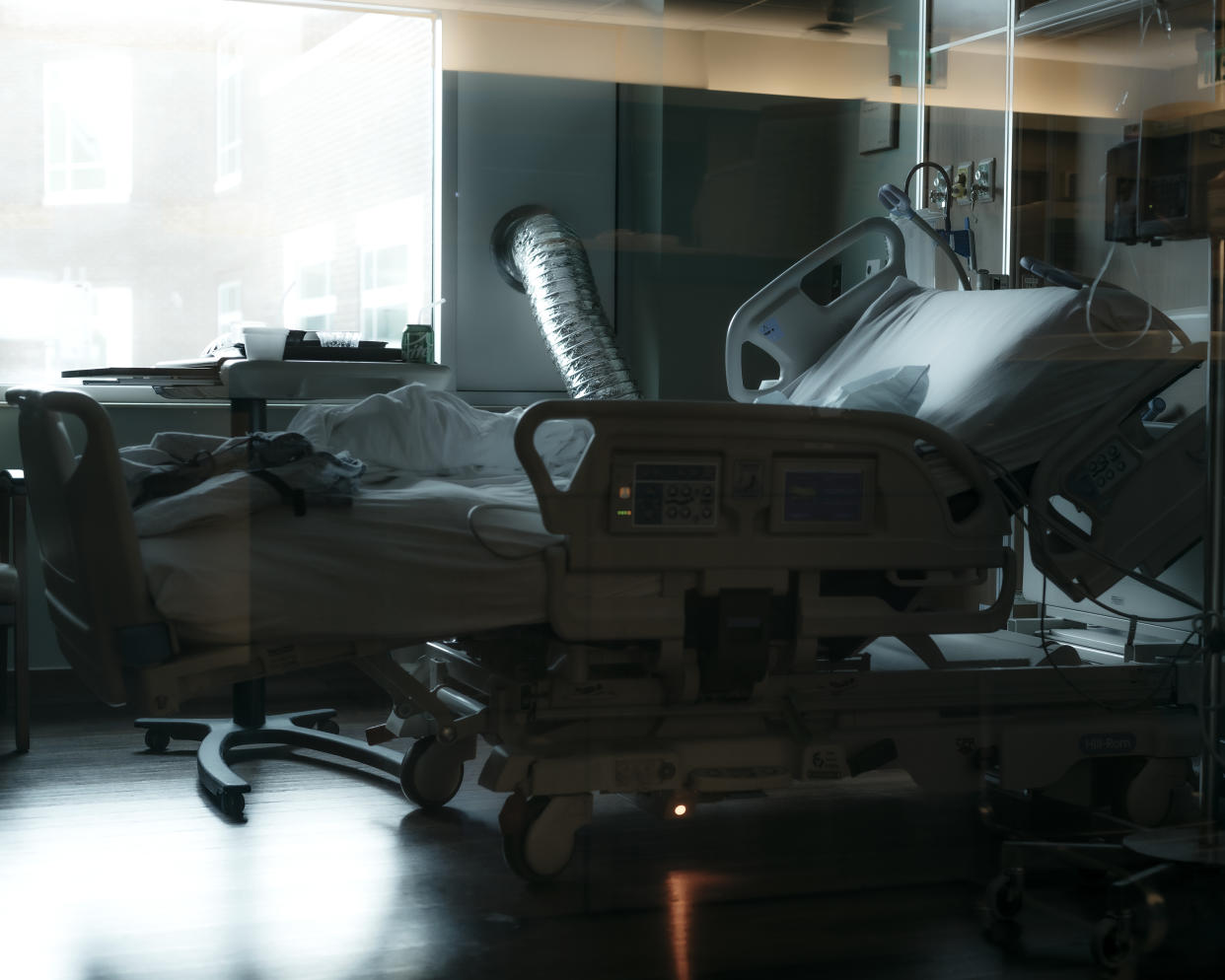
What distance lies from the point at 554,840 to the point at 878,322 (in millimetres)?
895

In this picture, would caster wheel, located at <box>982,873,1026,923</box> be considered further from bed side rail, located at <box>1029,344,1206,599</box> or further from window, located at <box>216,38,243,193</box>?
window, located at <box>216,38,243,193</box>

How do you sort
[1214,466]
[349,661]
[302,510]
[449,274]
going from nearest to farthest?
1. [449,274]
2. [302,510]
3. [349,661]
4. [1214,466]

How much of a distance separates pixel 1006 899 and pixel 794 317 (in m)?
0.87

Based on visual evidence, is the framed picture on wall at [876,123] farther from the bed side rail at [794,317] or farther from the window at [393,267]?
the window at [393,267]

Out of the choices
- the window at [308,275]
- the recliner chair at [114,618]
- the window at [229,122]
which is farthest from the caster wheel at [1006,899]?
the window at [229,122]

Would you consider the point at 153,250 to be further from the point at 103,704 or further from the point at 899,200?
the point at 899,200

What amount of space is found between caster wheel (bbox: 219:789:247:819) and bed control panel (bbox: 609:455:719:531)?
2.17ft

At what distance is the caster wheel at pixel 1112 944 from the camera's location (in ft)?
5.78

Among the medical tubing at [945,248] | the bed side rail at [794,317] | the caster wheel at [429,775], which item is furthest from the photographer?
the caster wheel at [429,775]

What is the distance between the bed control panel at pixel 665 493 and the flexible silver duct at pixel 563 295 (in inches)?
6.1

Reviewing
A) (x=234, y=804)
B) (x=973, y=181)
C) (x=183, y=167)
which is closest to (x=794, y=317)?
(x=973, y=181)

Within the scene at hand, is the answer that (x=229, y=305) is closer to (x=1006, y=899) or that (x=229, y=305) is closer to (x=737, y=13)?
(x=737, y=13)

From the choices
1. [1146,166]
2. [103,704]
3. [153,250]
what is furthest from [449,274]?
[1146,166]

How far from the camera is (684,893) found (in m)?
1.79
